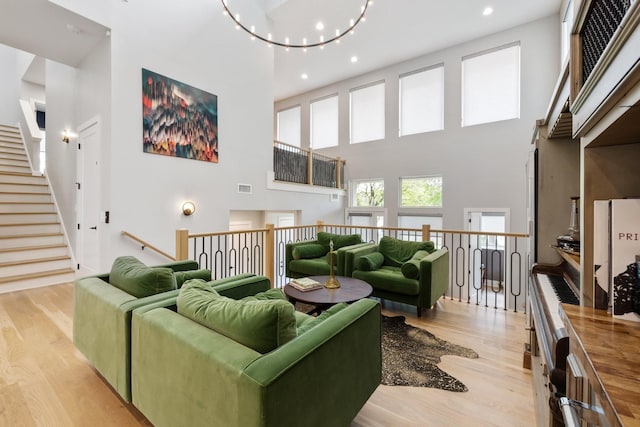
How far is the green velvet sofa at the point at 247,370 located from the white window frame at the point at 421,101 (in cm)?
586

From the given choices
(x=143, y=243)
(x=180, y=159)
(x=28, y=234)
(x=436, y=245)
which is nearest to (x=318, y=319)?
(x=143, y=243)

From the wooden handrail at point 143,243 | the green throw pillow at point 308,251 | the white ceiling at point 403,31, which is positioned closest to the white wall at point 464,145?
the white ceiling at point 403,31

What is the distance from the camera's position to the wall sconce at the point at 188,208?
14.1 ft

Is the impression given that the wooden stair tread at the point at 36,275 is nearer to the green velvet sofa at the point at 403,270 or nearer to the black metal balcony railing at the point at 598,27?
the green velvet sofa at the point at 403,270

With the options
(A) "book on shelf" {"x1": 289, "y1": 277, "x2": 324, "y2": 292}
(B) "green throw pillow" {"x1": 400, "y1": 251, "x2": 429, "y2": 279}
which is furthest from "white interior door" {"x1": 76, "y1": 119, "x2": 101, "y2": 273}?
(B) "green throw pillow" {"x1": 400, "y1": 251, "x2": 429, "y2": 279}

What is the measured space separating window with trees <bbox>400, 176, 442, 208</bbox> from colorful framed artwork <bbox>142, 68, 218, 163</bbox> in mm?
4359

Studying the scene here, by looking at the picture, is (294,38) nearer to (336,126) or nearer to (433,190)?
(336,126)

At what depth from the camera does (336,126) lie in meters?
7.89

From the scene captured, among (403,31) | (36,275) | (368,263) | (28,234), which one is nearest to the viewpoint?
(368,263)

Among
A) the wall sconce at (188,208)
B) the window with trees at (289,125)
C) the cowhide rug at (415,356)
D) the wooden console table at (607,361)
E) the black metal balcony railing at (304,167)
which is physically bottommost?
the cowhide rug at (415,356)

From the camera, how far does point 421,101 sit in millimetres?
6484

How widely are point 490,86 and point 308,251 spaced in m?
5.04

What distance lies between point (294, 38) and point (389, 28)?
6.87 ft

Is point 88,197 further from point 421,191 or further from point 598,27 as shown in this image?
point 421,191
